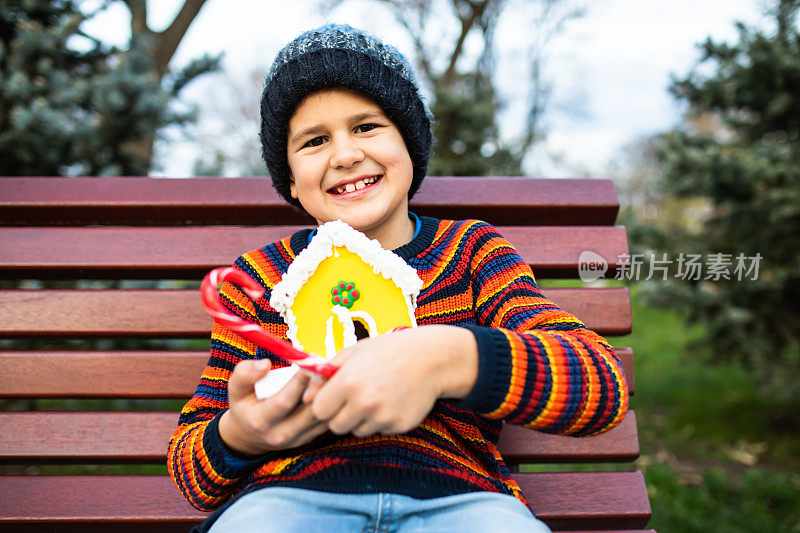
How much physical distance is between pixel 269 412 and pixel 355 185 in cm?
60

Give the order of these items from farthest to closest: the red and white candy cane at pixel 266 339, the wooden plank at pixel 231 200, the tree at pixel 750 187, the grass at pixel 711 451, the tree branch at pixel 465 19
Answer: the tree branch at pixel 465 19
the tree at pixel 750 187
the grass at pixel 711 451
the wooden plank at pixel 231 200
the red and white candy cane at pixel 266 339

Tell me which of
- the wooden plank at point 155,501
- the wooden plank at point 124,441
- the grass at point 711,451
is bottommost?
the grass at point 711,451

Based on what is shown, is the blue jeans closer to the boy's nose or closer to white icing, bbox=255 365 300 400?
white icing, bbox=255 365 300 400

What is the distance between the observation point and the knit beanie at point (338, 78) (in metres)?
1.30

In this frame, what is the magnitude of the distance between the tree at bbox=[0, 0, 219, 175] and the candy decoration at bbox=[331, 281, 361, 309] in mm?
2051

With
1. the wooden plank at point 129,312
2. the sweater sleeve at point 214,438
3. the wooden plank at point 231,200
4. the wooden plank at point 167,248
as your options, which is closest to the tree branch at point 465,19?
the wooden plank at point 231,200

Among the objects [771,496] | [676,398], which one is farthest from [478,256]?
[676,398]

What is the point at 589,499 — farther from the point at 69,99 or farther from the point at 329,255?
the point at 69,99

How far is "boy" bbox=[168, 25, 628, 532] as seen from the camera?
0.97 meters

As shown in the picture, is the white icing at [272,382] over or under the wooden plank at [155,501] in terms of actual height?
over

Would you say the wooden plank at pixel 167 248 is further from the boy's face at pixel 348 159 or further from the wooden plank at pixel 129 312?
the boy's face at pixel 348 159

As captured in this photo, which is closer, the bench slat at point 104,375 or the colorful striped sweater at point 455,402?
the colorful striped sweater at point 455,402

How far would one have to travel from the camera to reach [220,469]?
113 cm

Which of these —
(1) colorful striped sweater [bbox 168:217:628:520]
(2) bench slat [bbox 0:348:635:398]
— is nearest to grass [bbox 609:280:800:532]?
(2) bench slat [bbox 0:348:635:398]
